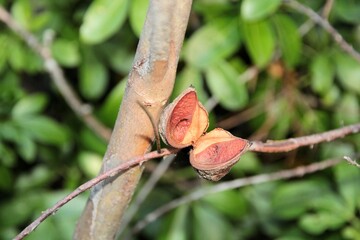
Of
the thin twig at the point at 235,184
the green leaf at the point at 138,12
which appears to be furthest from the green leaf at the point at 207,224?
the green leaf at the point at 138,12

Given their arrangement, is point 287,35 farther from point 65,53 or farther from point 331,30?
point 65,53

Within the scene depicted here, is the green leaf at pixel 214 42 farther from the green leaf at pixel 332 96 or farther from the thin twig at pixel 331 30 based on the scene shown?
the green leaf at pixel 332 96

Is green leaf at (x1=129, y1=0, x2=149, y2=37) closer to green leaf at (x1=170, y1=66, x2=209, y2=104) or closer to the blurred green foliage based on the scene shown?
the blurred green foliage

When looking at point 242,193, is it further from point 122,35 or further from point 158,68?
point 158,68

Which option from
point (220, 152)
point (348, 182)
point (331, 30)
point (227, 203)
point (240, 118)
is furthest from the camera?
point (240, 118)

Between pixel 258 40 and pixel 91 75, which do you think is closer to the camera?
pixel 258 40

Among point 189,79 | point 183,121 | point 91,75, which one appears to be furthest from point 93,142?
point 183,121

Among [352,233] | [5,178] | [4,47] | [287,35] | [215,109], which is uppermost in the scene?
[4,47]
